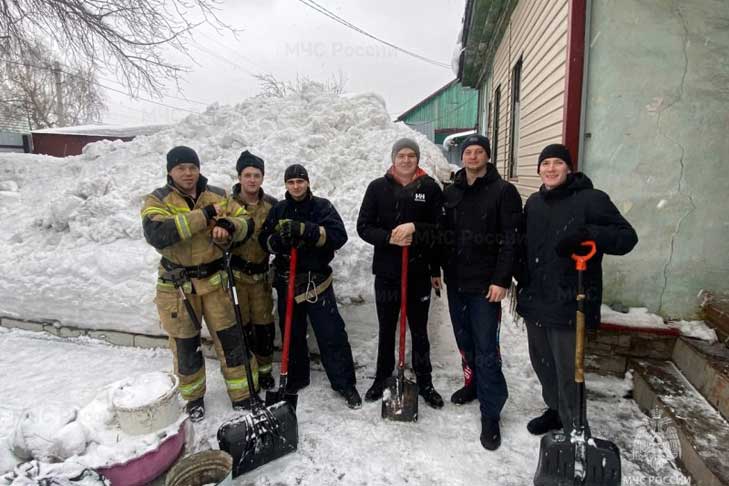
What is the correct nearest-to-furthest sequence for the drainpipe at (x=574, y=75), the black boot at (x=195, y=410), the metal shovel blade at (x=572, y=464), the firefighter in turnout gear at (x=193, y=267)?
the metal shovel blade at (x=572, y=464) < the firefighter in turnout gear at (x=193, y=267) < the black boot at (x=195, y=410) < the drainpipe at (x=574, y=75)

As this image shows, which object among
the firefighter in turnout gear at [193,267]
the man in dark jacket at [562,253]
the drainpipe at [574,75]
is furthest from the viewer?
the drainpipe at [574,75]

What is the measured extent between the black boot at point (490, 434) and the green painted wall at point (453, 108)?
18.1 m

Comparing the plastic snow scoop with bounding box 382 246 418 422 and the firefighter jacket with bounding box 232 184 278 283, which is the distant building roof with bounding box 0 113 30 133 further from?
the plastic snow scoop with bounding box 382 246 418 422

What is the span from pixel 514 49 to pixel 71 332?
24.6 ft

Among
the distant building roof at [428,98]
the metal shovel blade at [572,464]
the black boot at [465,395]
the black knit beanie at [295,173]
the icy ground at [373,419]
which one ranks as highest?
the distant building roof at [428,98]

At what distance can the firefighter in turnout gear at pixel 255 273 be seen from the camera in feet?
10.7

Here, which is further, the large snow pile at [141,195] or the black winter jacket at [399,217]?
the large snow pile at [141,195]

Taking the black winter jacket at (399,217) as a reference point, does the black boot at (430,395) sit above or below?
below

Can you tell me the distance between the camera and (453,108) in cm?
2219

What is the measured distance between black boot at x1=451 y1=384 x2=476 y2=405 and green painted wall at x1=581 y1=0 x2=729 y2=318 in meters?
1.58

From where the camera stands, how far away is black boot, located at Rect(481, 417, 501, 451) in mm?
2725

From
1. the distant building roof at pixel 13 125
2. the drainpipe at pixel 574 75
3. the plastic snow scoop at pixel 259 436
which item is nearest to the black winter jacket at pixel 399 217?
the plastic snow scoop at pixel 259 436

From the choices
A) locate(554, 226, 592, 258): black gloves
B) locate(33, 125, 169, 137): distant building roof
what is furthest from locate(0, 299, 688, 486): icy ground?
locate(33, 125, 169, 137): distant building roof

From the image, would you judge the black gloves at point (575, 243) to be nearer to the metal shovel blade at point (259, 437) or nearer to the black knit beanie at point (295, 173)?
the black knit beanie at point (295, 173)
